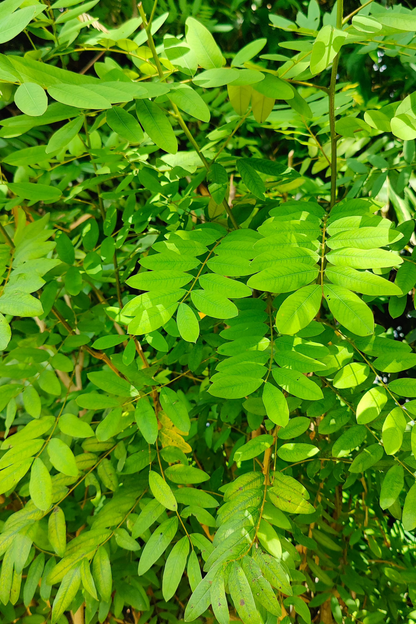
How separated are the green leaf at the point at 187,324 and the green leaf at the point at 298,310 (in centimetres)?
10

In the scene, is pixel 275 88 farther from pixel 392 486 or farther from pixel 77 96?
pixel 392 486

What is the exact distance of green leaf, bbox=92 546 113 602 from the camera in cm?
70

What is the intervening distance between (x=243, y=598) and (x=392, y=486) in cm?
24

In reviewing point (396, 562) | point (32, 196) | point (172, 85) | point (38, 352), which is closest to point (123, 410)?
point (38, 352)

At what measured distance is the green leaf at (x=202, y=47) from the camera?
64 centimetres

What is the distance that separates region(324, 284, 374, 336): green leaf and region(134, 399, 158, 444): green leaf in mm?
311

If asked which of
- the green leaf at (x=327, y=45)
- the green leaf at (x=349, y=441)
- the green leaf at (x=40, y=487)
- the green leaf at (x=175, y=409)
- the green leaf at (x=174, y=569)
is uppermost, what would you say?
the green leaf at (x=327, y=45)

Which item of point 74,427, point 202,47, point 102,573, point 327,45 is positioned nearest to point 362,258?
point 327,45

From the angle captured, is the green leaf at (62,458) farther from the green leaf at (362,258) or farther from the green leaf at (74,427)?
the green leaf at (362,258)

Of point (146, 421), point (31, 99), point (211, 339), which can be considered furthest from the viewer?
point (211, 339)

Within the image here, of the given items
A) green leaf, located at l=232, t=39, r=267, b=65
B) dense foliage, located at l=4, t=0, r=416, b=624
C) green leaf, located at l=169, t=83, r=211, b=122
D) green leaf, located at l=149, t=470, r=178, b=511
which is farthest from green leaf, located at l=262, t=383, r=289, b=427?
green leaf, located at l=232, t=39, r=267, b=65

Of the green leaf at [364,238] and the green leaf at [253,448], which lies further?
the green leaf at [253,448]

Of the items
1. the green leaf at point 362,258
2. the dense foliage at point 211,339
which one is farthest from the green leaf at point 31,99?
the green leaf at point 362,258

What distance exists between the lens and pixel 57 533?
72 centimetres
